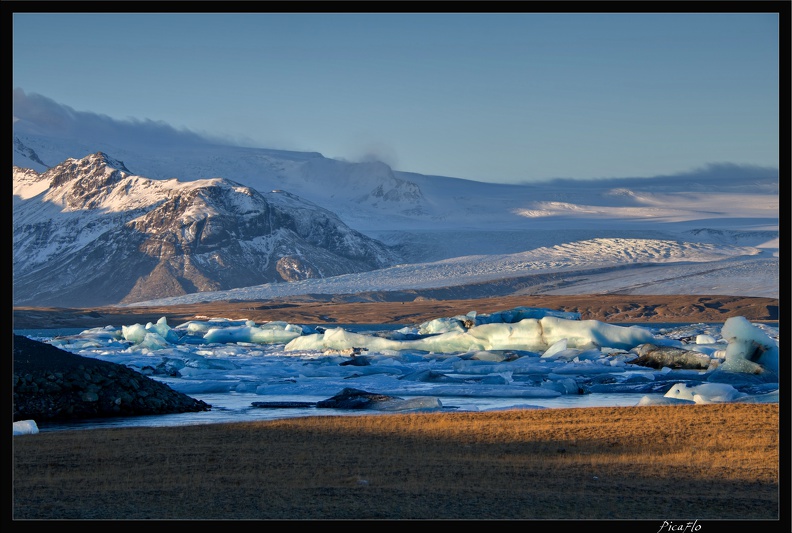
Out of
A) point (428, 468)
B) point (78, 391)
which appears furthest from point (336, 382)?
point (428, 468)

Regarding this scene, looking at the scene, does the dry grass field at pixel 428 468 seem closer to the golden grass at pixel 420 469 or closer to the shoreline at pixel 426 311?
the golden grass at pixel 420 469

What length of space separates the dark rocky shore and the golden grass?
6.41 meters

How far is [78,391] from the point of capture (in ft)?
82.1

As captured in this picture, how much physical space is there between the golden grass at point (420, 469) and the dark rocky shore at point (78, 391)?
6413mm

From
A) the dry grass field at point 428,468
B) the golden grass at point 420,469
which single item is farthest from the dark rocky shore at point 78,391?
the dry grass field at point 428,468

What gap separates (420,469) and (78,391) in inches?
595

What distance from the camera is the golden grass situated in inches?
392

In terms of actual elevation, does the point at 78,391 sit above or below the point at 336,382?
above

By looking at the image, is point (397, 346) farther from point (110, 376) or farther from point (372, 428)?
point (372, 428)

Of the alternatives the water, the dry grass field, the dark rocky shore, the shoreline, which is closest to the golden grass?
the dry grass field

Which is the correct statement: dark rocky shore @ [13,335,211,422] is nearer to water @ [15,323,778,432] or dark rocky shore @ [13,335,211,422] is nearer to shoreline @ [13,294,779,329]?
water @ [15,323,778,432]

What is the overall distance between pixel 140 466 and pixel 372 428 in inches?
211

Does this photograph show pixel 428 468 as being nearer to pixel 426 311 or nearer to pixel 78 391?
pixel 78 391
